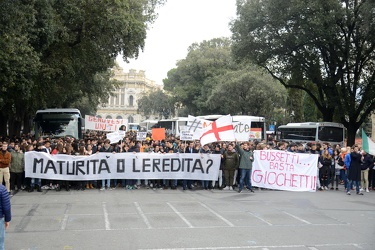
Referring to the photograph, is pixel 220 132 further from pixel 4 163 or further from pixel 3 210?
pixel 3 210

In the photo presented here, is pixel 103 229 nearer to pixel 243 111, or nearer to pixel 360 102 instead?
pixel 360 102

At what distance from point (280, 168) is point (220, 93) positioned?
40.7 meters

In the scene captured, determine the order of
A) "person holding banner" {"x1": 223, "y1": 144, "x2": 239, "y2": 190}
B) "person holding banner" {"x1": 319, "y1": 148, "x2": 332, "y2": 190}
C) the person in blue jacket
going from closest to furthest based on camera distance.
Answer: the person in blue jacket < "person holding banner" {"x1": 223, "y1": 144, "x2": 239, "y2": 190} < "person holding banner" {"x1": 319, "y1": 148, "x2": 332, "y2": 190}

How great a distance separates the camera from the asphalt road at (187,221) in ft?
30.1

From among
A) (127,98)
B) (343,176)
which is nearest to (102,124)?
(343,176)

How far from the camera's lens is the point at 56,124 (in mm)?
29641

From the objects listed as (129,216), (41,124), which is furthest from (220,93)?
(129,216)

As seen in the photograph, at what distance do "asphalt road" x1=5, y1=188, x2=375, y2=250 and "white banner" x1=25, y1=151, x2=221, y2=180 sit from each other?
31.7 inches

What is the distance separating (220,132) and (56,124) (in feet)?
49.7

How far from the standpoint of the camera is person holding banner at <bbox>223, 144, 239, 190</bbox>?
17.9m

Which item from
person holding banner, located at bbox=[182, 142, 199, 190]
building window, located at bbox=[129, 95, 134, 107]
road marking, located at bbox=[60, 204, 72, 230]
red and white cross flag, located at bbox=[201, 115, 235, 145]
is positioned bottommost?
road marking, located at bbox=[60, 204, 72, 230]

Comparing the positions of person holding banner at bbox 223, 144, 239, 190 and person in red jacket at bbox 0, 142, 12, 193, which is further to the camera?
person holding banner at bbox 223, 144, 239, 190

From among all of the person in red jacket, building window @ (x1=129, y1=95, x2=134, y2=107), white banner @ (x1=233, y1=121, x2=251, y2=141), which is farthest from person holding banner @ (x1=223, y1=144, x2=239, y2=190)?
building window @ (x1=129, y1=95, x2=134, y2=107)

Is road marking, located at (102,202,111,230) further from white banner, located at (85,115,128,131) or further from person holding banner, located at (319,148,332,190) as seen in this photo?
white banner, located at (85,115,128,131)
